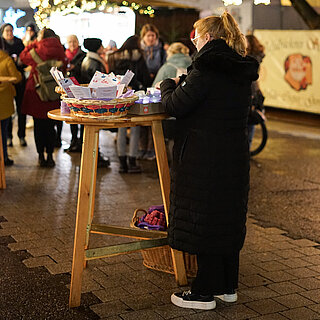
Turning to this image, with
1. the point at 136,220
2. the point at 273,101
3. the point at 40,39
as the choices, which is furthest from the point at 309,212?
the point at 273,101

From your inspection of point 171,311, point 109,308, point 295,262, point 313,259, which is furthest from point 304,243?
point 109,308

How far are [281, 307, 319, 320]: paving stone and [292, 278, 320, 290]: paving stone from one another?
48 centimetres

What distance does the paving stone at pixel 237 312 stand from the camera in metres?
4.79

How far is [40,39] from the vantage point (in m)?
10.3

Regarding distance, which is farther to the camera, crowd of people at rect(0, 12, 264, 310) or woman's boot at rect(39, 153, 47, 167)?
woman's boot at rect(39, 153, 47, 167)

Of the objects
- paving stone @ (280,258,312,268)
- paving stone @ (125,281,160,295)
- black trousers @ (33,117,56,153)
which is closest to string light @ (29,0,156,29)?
black trousers @ (33,117,56,153)

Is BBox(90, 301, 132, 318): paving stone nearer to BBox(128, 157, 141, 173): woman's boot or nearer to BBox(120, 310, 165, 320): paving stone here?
BBox(120, 310, 165, 320): paving stone

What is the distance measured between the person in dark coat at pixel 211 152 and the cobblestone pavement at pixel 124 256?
42cm

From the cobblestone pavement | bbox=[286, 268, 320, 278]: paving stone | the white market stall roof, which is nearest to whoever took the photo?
the cobblestone pavement

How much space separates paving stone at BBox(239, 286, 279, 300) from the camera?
17.0ft

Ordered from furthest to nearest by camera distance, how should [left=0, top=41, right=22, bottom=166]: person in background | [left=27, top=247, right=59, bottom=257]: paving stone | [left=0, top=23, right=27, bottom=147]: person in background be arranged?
[left=0, top=23, right=27, bottom=147]: person in background < [left=0, top=41, right=22, bottom=166]: person in background < [left=27, top=247, right=59, bottom=257]: paving stone

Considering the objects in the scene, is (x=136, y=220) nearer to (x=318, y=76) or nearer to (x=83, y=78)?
(x=83, y=78)

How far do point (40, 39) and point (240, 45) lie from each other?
237 inches

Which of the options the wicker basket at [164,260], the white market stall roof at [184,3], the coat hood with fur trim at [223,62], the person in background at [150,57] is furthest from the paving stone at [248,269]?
the white market stall roof at [184,3]
